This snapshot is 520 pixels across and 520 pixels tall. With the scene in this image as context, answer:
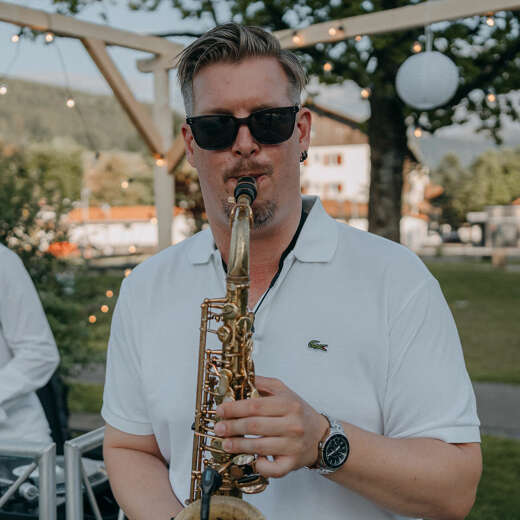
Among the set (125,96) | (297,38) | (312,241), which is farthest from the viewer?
(125,96)

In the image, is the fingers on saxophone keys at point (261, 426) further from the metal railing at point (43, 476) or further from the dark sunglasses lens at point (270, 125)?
the metal railing at point (43, 476)

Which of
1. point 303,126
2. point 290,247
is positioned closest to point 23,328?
point 290,247

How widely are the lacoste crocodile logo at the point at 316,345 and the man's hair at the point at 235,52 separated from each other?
2.19ft

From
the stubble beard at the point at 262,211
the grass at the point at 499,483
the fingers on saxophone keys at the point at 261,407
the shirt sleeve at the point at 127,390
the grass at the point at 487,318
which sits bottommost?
the grass at the point at 487,318

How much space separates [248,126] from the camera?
1.71m

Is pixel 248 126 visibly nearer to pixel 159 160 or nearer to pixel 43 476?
pixel 43 476

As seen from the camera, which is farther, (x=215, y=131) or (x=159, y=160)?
(x=159, y=160)

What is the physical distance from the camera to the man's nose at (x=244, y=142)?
1706 millimetres

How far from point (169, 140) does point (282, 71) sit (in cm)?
413

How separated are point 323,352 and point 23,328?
2.02 m

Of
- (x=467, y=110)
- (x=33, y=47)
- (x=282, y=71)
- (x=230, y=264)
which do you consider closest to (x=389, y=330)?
(x=230, y=264)

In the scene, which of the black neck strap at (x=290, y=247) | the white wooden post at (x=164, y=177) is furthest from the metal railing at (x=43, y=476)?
the white wooden post at (x=164, y=177)

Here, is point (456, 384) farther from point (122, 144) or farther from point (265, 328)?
point (122, 144)

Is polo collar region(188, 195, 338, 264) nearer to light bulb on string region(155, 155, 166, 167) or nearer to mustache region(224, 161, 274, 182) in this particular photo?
mustache region(224, 161, 274, 182)
